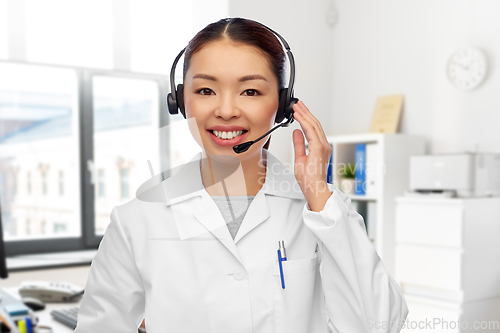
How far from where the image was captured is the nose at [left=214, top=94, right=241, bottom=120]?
→ 2.29ft

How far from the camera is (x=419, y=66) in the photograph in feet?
10.00

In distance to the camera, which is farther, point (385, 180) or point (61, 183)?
point (385, 180)

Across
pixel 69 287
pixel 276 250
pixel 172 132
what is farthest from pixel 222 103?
pixel 69 287

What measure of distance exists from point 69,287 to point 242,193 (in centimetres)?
127

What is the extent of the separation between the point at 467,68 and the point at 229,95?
2.48 metres

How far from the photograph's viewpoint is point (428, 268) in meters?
2.37

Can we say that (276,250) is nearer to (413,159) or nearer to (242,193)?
(242,193)

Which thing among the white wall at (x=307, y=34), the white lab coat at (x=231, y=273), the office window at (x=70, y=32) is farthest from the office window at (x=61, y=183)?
the white lab coat at (x=231, y=273)

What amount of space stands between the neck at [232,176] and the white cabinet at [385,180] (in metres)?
2.12

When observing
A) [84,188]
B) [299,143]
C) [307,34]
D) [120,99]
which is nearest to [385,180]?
[307,34]

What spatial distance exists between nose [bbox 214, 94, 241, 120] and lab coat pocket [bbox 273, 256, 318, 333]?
25cm

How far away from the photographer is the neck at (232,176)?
30.8 inches

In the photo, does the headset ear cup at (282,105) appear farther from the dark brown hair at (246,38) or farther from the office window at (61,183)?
the office window at (61,183)

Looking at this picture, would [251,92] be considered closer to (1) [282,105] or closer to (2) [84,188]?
(1) [282,105]
